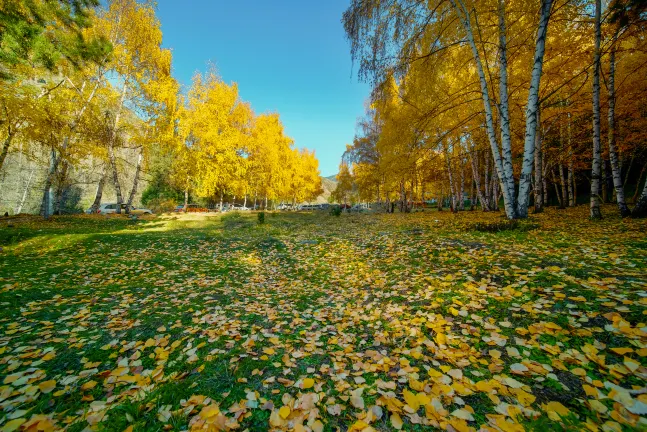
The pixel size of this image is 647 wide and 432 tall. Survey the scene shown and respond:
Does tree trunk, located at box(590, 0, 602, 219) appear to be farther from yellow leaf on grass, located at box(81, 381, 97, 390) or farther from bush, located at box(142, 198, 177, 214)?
bush, located at box(142, 198, 177, 214)

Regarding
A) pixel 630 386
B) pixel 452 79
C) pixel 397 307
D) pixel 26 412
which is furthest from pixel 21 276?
pixel 452 79

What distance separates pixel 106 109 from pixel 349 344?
21252 mm

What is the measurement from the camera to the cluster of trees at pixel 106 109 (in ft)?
25.0

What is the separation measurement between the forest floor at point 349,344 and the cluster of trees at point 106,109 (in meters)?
7.31

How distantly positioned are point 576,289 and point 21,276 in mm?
10058

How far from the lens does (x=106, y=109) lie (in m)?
16.1

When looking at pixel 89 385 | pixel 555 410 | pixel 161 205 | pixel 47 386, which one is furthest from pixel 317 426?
pixel 161 205

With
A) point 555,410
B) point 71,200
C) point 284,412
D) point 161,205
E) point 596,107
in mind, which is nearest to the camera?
point 555,410

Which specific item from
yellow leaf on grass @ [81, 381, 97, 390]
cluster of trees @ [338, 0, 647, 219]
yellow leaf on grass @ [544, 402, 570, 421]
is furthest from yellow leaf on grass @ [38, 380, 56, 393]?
cluster of trees @ [338, 0, 647, 219]

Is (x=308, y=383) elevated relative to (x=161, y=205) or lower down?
lower down

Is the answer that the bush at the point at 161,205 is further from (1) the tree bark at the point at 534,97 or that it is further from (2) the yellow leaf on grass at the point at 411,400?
(2) the yellow leaf on grass at the point at 411,400

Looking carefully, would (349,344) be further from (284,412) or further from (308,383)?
(284,412)

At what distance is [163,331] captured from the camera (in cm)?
340

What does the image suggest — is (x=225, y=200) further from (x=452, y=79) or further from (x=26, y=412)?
(x=26, y=412)
